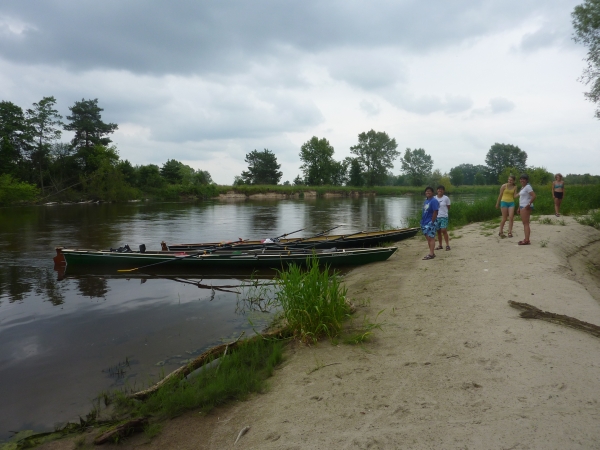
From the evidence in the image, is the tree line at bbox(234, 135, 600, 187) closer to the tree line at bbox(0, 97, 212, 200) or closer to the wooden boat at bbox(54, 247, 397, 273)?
the tree line at bbox(0, 97, 212, 200)

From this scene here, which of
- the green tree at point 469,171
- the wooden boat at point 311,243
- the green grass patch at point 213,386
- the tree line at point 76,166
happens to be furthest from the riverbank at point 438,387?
the green tree at point 469,171

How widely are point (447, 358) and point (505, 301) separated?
2173 millimetres

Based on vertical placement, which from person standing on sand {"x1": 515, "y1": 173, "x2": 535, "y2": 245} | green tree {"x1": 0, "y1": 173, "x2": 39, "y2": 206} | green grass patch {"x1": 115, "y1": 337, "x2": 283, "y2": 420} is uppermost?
green tree {"x1": 0, "y1": 173, "x2": 39, "y2": 206}

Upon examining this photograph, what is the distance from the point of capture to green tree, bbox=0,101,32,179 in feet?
158

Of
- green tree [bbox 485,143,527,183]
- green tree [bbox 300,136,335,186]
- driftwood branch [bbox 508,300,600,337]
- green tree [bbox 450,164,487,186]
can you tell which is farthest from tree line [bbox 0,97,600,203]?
green tree [bbox 450,164,487,186]

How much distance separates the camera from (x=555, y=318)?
15.4 ft

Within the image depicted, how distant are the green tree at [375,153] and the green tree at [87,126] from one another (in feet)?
174

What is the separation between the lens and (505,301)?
559 cm

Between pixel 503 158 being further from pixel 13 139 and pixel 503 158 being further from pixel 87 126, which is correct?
pixel 13 139

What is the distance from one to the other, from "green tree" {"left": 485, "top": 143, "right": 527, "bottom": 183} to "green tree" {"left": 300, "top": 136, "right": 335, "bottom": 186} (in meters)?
44.4

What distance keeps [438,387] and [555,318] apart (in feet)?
7.45

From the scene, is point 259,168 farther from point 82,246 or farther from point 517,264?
point 517,264

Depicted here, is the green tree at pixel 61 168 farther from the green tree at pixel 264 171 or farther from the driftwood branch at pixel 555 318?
the driftwood branch at pixel 555 318

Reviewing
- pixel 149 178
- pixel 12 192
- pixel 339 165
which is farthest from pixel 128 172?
pixel 339 165
